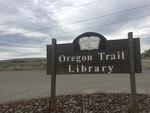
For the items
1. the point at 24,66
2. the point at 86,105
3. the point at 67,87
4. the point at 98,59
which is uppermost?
the point at 24,66

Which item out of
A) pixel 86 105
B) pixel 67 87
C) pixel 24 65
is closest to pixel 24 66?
pixel 24 65

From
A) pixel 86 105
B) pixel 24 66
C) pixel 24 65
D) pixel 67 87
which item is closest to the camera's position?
pixel 86 105

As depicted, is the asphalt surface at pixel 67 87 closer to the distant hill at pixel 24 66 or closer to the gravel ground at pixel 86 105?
the gravel ground at pixel 86 105

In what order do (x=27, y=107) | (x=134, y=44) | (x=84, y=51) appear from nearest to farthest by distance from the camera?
(x=134, y=44) → (x=84, y=51) → (x=27, y=107)

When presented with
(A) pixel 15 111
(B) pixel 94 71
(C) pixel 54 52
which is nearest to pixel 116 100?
(B) pixel 94 71

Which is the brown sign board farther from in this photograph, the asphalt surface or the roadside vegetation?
the roadside vegetation

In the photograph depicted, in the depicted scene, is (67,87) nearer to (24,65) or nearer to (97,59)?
(97,59)

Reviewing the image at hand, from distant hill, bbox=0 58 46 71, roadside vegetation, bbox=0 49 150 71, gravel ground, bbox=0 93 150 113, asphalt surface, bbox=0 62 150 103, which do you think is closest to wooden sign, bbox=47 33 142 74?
gravel ground, bbox=0 93 150 113

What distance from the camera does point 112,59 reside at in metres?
7.64

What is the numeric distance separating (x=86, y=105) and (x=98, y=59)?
134 cm

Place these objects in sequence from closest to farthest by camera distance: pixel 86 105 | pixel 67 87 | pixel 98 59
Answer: pixel 98 59
pixel 86 105
pixel 67 87

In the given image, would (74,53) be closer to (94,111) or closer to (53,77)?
(53,77)

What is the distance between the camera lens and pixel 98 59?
7773 mm

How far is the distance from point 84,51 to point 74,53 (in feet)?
0.85
